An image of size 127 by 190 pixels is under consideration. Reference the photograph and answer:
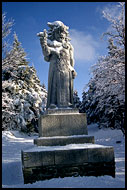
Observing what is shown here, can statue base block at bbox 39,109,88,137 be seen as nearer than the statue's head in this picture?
Yes

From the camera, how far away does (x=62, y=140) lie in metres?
5.99

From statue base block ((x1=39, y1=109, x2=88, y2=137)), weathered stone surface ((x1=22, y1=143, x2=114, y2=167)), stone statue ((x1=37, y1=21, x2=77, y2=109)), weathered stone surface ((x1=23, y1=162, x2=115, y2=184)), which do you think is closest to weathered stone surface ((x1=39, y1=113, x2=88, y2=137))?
statue base block ((x1=39, y1=109, x2=88, y2=137))

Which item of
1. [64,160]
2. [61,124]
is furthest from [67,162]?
[61,124]

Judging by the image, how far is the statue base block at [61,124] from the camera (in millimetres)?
6129

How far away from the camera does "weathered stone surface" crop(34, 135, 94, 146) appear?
19.2 feet

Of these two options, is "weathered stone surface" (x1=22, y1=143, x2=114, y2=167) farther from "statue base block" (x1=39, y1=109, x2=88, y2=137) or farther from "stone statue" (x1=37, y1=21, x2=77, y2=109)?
"stone statue" (x1=37, y1=21, x2=77, y2=109)

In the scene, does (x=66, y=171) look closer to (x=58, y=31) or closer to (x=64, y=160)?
(x=64, y=160)

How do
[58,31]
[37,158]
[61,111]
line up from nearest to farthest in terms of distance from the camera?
[37,158], [61,111], [58,31]

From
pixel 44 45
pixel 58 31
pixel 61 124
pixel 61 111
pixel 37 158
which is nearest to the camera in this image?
pixel 37 158

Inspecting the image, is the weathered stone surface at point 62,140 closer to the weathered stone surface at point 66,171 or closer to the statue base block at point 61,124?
the statue base block at point 61,124

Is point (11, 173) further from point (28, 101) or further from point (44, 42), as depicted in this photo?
point (28, 101)

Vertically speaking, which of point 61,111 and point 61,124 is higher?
point 61,111

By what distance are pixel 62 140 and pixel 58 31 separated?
395 centimetres

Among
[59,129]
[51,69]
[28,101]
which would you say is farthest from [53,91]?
[28,101]
